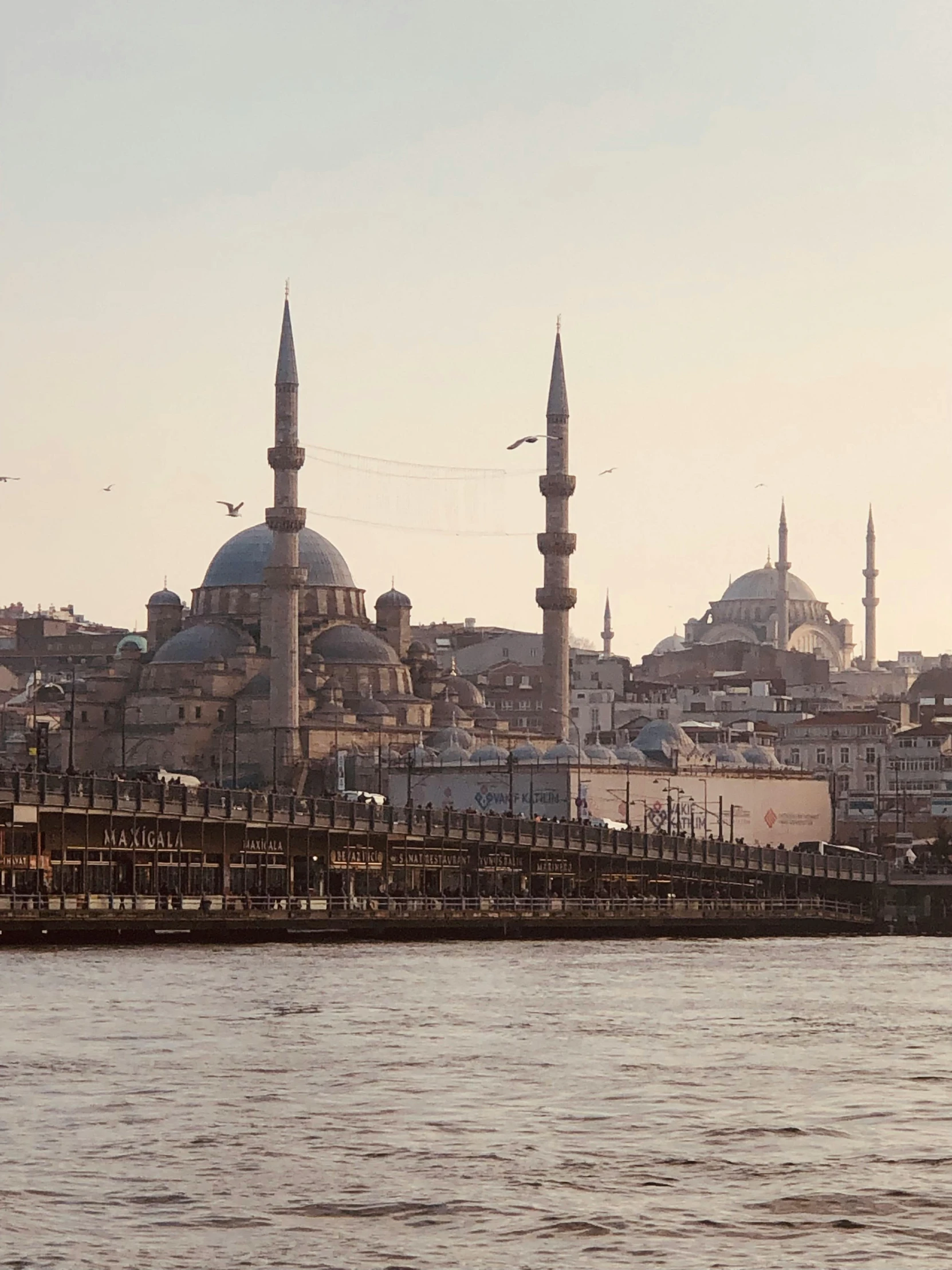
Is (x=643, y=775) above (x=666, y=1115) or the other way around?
above

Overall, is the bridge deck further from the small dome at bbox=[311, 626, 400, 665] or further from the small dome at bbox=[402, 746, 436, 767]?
the small dome at bbox=[311, 626, 400, 665]

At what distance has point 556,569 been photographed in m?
122

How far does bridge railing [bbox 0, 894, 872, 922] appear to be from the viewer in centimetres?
6212

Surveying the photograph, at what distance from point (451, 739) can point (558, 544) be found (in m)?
11.1

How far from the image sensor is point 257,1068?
3484 centimetres

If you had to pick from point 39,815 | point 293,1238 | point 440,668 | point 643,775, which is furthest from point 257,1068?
point 440,668

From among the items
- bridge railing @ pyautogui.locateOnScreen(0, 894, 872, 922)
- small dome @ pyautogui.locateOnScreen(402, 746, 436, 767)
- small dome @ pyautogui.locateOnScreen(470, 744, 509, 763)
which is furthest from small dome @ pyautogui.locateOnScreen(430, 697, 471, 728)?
bridge railing @ pyautogui.locateOnScreen(0, 894, 872, 922)

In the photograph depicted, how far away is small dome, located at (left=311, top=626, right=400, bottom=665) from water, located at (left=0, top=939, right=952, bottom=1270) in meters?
81.6

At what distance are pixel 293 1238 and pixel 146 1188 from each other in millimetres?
2848

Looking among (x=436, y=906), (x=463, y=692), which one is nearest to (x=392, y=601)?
(x=463, y=692)

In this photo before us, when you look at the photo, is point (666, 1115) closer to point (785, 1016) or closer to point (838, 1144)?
point (838, 1144)

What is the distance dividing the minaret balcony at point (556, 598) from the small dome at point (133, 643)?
1023 inches

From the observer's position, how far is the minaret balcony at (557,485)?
122812 mm

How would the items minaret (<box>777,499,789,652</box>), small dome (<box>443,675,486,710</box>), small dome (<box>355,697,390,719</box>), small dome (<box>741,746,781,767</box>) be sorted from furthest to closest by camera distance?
minaret (<box>777,499,789,652</box>) → small dome (<box>443,675,486,710</box>) → small dome (<box>355,697,390,719</box>) → small dome (<box>741,746,781,767</box>)
